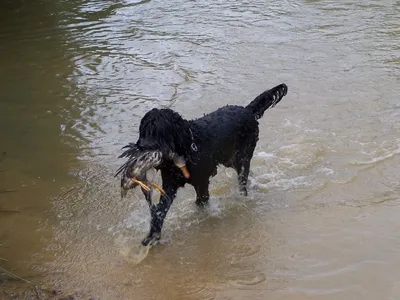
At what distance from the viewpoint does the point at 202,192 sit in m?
4.76

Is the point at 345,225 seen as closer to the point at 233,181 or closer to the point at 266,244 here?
the point at 266,244

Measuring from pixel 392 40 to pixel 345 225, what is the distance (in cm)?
605

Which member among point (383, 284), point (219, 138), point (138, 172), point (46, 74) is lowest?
point (46, 74)

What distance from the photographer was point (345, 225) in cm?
464

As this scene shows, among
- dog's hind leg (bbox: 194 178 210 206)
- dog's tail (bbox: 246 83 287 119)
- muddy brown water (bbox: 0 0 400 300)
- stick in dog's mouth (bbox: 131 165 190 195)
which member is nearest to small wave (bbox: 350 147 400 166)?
muddy brown water (bbox: 0 0 400 300)

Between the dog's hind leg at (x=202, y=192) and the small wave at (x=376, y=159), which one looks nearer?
the dog's hind leg at (x=202, y=192)

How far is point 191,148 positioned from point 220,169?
1602mm

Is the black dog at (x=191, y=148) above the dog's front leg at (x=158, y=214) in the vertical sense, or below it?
above

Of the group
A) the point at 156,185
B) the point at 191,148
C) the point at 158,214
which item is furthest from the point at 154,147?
the point at 158,214

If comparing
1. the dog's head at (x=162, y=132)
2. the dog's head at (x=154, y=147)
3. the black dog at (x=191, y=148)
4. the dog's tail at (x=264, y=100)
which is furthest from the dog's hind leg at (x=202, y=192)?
the dog's tail at (x=264, y=100)

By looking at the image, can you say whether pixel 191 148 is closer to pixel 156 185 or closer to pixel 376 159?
pixel 156 185

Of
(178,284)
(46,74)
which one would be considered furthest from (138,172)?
(46,74)

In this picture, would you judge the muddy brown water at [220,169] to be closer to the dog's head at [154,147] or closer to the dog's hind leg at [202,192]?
the dog's hind leg at [202,192]

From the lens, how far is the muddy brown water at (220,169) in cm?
415
